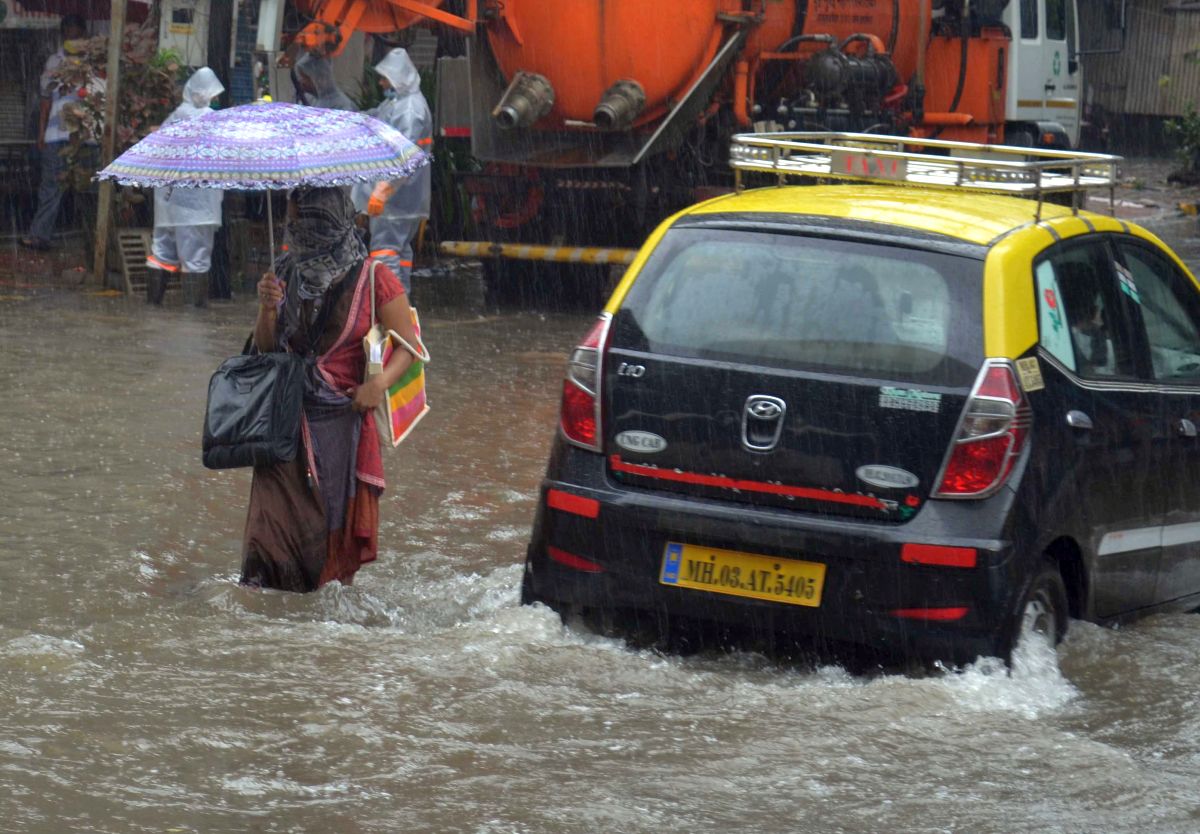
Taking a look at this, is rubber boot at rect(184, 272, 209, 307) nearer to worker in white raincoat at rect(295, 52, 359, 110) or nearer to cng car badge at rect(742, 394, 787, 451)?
worker in white raincoat at rect(295, 52, 359, 110)

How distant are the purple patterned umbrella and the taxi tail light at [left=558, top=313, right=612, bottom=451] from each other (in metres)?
0.97

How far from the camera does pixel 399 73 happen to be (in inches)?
524

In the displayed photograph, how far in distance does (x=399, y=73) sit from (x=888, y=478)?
9.09 meters

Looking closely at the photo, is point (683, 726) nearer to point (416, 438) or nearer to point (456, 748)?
point (456, 748)

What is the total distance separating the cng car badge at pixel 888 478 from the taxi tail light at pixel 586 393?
2.73 ft

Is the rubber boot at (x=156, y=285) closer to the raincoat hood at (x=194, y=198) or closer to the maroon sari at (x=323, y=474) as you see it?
the raincoat hood at (x=194, y=198)

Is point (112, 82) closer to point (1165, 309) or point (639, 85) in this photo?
point (639, 85)

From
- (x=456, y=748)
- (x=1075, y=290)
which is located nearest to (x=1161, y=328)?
(x=1075, y=290)

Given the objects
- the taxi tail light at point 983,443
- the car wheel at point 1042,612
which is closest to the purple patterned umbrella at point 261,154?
the taxi tail light at point 983,443

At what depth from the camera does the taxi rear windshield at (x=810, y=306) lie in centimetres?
502

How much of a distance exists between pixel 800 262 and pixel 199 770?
223cm

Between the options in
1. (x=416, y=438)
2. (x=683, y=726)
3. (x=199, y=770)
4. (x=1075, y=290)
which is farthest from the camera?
(x=416, y=438)

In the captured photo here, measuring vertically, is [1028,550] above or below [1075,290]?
below

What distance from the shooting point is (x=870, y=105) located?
47.3 feet
